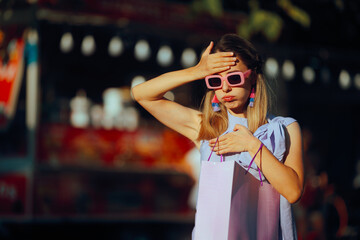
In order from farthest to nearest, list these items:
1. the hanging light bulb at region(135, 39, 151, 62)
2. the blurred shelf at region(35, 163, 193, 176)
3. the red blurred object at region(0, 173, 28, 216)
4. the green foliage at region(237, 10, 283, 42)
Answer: the hanging light bulb at region(135, 39, 151, 62)
the blurred shelf at region(35, 163, 193, 176)
the red blurred object at region(0, 173, 28, 216)
the green foliage at region(237, 10, 283, 42)

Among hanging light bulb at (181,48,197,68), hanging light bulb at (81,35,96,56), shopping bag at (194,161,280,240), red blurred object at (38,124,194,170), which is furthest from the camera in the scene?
hanging light bulb at (181,48,197,68)

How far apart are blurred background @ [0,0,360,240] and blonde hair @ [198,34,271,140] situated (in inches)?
185

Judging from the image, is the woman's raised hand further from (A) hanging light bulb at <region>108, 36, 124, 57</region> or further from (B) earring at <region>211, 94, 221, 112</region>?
(A) hanging light bulb at <region>108, 36, 124, 57</region>

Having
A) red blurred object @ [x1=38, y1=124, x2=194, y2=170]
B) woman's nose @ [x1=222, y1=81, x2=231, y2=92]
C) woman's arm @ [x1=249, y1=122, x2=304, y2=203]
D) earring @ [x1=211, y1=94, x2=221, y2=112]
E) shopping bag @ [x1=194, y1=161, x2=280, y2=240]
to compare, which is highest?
red blurred object @ [x1=38, y1=124, x2=194, y2=170]

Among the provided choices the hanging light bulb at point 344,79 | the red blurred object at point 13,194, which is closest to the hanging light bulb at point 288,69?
the hanging light bulb at point 344,79

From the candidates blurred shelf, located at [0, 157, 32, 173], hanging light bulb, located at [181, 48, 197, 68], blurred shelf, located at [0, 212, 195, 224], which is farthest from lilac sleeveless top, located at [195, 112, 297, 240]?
hanging light bulb, located at [181, 48, 197, 68]

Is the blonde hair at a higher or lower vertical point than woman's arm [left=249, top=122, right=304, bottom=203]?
higher

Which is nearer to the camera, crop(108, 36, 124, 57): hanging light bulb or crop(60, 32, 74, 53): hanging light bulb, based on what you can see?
crop(60, 32, 74, 53): hanging light bulb

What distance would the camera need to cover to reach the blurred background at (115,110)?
7.86 m

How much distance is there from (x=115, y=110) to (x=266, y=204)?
6850mm

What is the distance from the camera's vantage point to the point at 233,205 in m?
2.42

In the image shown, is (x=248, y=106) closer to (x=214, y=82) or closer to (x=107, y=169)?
(x=214, y=82)

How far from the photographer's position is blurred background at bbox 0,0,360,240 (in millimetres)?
7855

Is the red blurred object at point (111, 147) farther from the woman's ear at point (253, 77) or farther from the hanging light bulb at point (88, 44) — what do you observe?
the woman's ear at point (253, 77)
